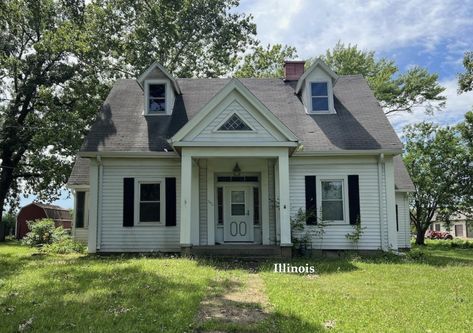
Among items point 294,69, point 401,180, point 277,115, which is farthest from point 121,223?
point 401,180

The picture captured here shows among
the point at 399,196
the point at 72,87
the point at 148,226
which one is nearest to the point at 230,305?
the point at 148,226

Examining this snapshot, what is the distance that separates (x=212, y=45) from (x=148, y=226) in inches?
677

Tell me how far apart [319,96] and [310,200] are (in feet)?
14.0

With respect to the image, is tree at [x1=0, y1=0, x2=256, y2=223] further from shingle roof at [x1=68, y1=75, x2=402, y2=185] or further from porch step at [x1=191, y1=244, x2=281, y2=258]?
porch step at [x1=191, y1=244, x2=281, y2=258]

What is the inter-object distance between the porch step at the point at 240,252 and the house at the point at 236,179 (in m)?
0.07

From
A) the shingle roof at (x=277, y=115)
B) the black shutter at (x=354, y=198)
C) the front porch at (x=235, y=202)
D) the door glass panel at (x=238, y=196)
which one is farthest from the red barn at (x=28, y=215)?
the black shutter at (x=354, y=198)

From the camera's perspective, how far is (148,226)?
13.7 metres

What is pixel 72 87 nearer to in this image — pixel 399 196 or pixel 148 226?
pixel 148 226

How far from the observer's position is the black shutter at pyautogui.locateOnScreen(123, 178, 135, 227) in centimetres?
1366

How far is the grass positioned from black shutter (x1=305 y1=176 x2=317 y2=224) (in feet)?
8.16

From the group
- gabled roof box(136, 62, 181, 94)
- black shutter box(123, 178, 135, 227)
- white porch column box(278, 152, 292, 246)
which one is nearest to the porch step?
white porch column box(278, 152, 292, 246)

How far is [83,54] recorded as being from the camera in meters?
24.7

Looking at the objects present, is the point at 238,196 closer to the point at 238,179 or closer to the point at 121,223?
the point at 238,179

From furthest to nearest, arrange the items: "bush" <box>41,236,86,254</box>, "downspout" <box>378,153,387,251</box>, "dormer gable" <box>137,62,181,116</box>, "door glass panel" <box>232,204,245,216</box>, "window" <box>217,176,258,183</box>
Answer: "dormer gable" <box>137,62,181,116</box>, "bush" <box>41,236,86,254</box>, "window" <box>217,176,258,183</box>, "door glass panel" <box>232,204,245,216</box>, "downspout" <box>378,153,387,251</box>
